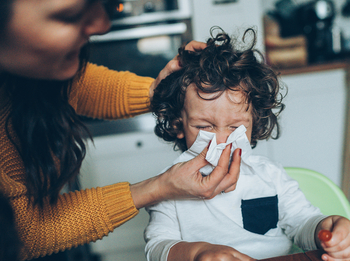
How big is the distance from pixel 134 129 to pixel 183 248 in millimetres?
1105

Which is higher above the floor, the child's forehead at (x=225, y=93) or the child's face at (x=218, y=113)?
the child's forehead at (x=225, y=93)

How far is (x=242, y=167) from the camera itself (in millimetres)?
817

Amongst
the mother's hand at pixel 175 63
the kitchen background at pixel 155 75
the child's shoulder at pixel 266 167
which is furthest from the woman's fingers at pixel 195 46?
the kitchen background at pixel 155 75

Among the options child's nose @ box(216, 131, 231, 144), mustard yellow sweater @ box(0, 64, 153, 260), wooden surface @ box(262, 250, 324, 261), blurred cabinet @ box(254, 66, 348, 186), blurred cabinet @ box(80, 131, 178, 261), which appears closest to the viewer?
wooden surface @ box(262, 250, 324, 261)

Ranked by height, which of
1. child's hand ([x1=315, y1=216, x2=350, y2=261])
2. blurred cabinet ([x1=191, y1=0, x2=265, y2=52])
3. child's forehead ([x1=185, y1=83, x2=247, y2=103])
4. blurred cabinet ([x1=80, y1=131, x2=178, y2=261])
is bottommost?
blurred cabinet ([x1=80, y1=131, x2=178, y2=261])

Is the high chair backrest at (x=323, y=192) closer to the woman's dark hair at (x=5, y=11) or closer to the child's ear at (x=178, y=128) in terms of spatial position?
the child's ear at (x=178, y=128)

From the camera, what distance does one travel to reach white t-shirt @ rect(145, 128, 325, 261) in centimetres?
75

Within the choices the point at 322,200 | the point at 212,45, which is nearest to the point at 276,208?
the point at 322,200

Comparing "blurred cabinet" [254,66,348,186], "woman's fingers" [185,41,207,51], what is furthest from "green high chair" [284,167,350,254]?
"blurred cabinet" [254,66,348,186]

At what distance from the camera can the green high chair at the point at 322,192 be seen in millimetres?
849

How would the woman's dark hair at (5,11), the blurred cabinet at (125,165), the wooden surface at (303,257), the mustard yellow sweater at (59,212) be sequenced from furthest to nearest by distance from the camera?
the blurred cabinet at (125,165) → the mustard yellow sweater at (59,212) → the wooden surface at (303,257) → the woman's dark hair at (5,11)

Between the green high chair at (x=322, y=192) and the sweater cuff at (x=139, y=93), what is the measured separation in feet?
1.74

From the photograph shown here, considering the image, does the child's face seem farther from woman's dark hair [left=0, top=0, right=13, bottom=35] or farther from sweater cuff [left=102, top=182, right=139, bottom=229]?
woman's dark hair [left=0, top=0, right=13, bottom=35]

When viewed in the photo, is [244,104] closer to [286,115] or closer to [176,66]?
[176,66]
